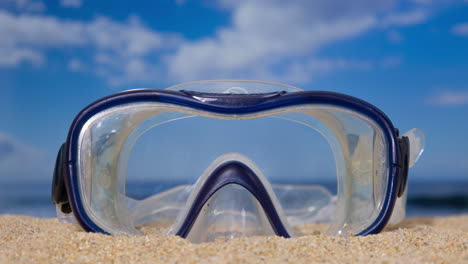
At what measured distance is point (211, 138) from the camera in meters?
2.98

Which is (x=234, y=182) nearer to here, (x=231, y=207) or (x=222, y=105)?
(x=231, y=207)

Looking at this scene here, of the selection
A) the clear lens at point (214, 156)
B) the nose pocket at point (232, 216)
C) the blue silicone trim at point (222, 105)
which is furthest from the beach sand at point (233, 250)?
the nose pocket at point (232, 216)

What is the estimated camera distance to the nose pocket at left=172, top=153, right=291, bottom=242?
2258 mm

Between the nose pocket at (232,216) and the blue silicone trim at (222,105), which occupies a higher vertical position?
the blue silicone trim at (222,105)

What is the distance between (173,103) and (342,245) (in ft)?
3.61

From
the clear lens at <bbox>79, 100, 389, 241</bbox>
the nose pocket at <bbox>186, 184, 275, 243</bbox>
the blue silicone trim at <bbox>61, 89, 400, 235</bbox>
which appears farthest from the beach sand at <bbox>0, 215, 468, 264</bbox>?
the nose pocket at <bbox>186, 184, 275, 243</bbox>

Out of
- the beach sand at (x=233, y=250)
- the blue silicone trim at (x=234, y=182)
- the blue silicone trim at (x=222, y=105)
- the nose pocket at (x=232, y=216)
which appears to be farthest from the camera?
the nose pocket at (x=232, y=216)

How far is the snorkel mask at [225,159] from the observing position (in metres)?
2.14

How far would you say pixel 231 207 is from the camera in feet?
7.99

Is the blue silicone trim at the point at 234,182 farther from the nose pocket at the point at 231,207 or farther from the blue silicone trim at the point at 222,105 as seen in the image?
the blue silicone trim at the point at 222,105

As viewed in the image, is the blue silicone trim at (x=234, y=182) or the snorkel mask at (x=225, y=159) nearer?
the snorkel mask at (x=225, y=159)

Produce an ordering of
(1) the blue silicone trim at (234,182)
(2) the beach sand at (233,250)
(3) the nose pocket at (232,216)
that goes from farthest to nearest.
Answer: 1. (3) the nose pocket at (232,216)
2. (1) the blue silicone trim at (234,182)
3. (2) the beach sand at (233,250)

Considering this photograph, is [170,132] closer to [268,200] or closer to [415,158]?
[268,200]

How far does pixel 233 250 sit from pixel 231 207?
75cm
